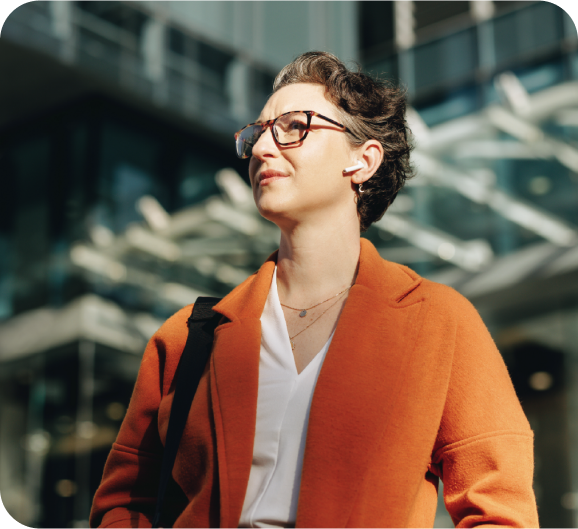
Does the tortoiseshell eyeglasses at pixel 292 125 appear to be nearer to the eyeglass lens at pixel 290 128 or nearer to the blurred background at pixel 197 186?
the eyeglass lens at pixel 290 128

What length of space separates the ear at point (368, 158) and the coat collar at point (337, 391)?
29cm

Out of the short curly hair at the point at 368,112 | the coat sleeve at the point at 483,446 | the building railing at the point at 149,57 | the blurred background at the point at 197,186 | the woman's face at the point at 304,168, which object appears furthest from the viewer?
the building railing at the point at 149,57

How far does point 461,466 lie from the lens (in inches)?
67.3

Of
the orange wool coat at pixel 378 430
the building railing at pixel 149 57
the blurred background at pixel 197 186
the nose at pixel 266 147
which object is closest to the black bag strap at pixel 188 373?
the orange wool coat at pixel 378 430

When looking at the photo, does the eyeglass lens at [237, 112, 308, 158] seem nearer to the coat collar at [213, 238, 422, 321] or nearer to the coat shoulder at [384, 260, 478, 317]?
the coat collar at [213, 238, 422, 321]

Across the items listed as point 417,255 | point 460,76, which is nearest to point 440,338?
point 417,255

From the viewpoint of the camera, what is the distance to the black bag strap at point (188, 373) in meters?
1.90

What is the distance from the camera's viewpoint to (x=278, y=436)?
1840 mm

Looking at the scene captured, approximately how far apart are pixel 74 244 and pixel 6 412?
2740 millimetres

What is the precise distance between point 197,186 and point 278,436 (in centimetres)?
1062

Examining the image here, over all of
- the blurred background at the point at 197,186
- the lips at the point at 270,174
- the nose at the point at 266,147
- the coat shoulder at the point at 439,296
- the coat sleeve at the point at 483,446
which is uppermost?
the blurred background at the point at 197,186

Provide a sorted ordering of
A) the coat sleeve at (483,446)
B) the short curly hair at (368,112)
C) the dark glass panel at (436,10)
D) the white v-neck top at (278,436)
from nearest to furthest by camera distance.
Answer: the coat sleeve at (483,446) < the white v-neck top at (278,436) < the short curly hair at (368,112) < the dark glass panel at (436,10)

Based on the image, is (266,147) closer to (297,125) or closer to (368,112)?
(297,125)

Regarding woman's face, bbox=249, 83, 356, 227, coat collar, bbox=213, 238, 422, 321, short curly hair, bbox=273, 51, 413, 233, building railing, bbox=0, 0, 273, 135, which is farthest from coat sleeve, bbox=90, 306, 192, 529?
building railing, bbox=0, 0, 273, 135
